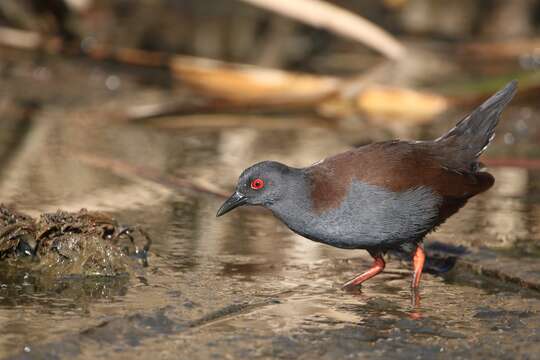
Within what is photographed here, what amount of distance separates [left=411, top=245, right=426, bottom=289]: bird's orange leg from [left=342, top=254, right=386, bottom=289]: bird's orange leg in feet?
0.56

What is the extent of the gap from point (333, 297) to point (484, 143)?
1500mm

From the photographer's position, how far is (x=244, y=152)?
802 cm

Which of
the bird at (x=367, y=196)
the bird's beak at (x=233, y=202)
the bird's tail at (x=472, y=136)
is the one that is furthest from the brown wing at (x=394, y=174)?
the bird's beak at (x=233, y=202)

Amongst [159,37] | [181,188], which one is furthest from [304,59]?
[181,188]

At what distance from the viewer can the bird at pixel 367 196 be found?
5008 millimetres

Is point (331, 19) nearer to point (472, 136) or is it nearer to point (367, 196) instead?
point (472, 136)

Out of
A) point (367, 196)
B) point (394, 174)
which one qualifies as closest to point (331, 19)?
point (394, 174)

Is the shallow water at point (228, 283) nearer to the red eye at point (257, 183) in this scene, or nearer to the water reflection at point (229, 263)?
the water reflection at point (229, 263)

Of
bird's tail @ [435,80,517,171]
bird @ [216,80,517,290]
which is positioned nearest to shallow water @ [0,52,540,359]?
bird @ [216,80,517,290]

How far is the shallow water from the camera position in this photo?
13.5 ft

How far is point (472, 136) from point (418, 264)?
100 cm

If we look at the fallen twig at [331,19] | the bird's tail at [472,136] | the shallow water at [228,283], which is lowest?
the shallow water at [228,283]

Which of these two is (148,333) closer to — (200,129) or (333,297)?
(333,297)

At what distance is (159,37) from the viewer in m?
10.9
